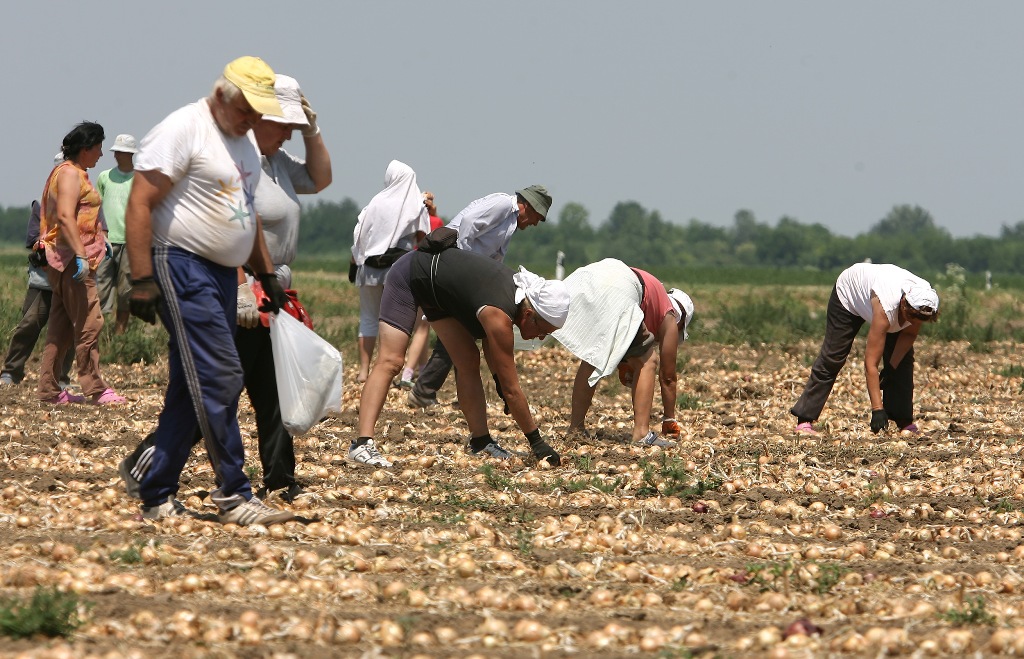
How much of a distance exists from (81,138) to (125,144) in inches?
68.4

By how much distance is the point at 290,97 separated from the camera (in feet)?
17.1

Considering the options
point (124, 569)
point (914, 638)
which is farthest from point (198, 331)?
point (914, 638)

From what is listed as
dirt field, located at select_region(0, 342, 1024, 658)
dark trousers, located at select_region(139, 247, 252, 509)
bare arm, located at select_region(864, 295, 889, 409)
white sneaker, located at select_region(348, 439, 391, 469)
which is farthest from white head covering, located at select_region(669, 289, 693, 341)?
dark trousers, located at select_region(139, 247, 252, 509)

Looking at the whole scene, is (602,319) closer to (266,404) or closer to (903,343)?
(903,343)

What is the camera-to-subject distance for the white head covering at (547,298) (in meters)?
6.50

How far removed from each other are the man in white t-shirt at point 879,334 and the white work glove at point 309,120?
3971mm

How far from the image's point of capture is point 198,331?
4785 millimetres

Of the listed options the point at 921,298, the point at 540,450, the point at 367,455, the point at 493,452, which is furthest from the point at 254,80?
the point at 921,298

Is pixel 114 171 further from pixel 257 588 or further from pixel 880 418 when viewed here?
pixel 257 588

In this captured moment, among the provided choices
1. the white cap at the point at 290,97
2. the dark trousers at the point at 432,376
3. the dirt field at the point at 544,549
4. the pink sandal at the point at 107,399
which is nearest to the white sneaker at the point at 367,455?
the dirt field at the point at 544,549

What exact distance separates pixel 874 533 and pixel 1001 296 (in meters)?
18.2

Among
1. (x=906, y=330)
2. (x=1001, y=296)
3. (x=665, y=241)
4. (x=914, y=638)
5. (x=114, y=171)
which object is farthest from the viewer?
(x=665, y=241)

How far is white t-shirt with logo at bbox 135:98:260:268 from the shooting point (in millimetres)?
4641

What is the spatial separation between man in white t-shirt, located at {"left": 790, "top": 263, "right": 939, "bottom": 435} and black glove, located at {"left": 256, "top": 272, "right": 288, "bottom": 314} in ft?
13.5
